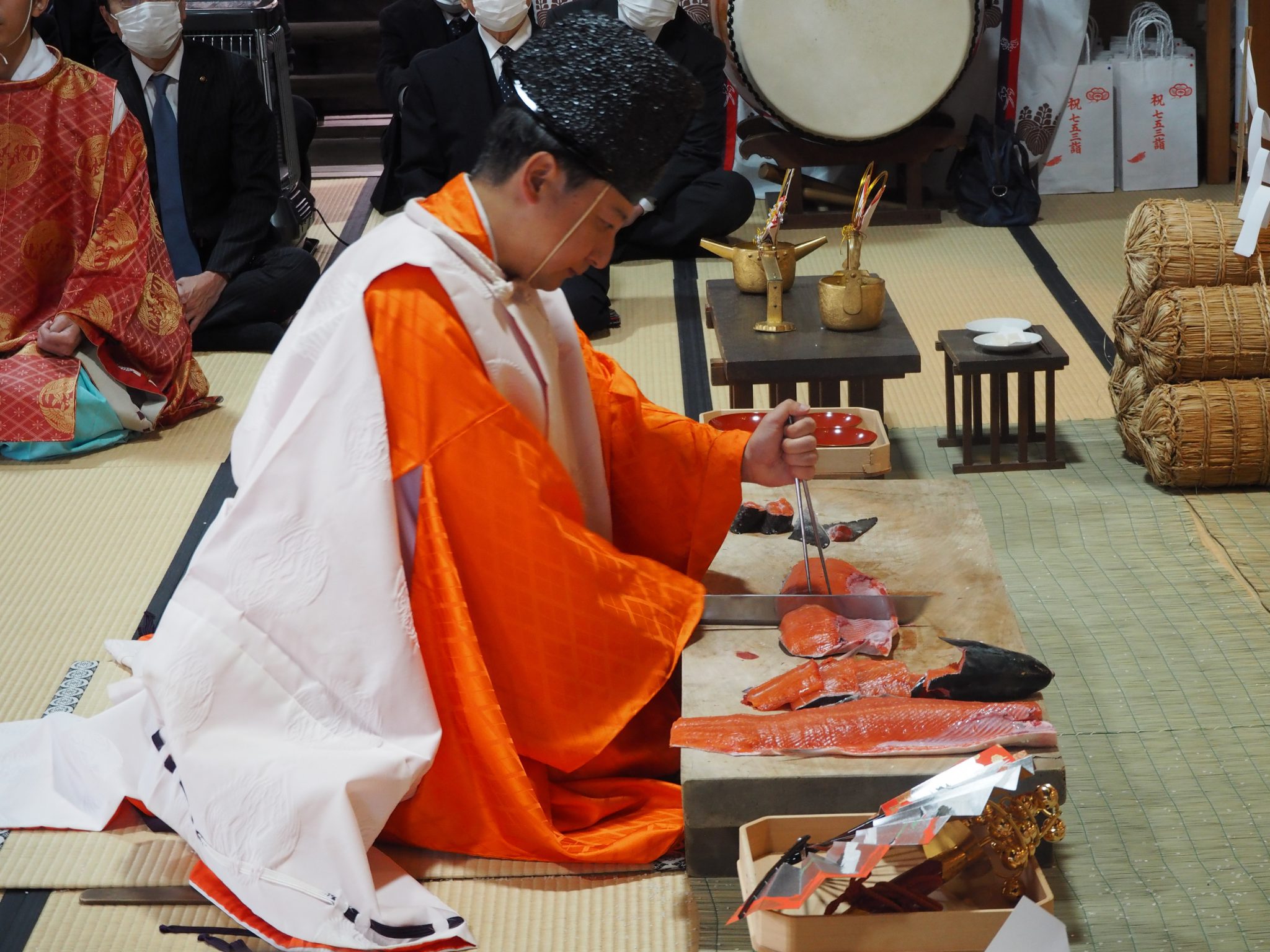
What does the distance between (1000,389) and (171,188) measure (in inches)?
117

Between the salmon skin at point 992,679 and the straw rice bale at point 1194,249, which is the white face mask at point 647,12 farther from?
A: the salmon skin at point 992,679

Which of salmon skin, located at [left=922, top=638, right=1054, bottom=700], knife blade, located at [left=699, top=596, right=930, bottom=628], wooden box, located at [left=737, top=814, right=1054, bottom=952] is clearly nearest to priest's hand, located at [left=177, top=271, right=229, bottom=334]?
knife blade, located at [left=699, top=596, right=930, bottom=628]

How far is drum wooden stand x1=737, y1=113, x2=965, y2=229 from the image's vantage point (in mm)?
6023

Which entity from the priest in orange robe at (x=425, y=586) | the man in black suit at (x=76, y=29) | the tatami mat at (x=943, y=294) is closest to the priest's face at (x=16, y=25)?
the man in black suit at (x=76, y=29)

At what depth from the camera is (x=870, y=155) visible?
604 cm

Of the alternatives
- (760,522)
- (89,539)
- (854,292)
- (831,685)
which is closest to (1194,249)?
(854,292)

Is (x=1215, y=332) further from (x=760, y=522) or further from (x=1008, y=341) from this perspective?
(x=760, y=522)

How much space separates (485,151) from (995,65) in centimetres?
492

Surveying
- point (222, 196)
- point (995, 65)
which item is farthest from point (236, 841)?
point (995, 65)

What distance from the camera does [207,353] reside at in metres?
4.88

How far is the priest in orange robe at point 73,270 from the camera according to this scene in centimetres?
402

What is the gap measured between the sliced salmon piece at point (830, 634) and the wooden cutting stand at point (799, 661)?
28 millimetres

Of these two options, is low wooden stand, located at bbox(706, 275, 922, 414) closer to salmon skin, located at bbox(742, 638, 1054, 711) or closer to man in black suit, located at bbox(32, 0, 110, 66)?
salmon skin, located at bbox(742, 638, 1054, 711)

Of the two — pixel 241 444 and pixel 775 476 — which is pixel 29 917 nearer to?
pixel 241 444
